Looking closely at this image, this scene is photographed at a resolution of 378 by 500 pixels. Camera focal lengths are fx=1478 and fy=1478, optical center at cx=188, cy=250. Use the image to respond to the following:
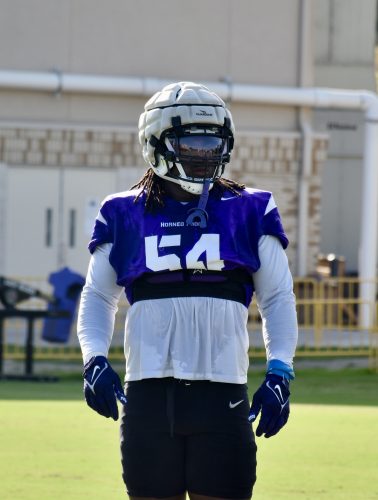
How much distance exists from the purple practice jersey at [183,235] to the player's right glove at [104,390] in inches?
10.7

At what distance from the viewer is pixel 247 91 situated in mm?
21375

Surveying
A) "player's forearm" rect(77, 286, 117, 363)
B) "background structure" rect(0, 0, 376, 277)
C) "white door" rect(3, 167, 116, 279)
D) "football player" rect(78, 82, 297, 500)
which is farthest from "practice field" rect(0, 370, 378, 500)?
"background structure" rect(0, 0, 376, 277)

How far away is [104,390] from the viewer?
4660 mm

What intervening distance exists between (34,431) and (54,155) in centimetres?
1119

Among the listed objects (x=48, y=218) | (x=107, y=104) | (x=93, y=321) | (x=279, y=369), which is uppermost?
(x=107, y=104)

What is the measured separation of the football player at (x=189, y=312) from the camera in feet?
15.0

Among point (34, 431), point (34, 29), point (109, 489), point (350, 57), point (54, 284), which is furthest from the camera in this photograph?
point (350, 57)

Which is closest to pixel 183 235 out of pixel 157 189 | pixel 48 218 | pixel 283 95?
pixel 157 189

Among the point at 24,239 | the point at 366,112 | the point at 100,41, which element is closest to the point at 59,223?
the point at 24,239

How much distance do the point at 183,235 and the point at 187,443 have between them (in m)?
0.65

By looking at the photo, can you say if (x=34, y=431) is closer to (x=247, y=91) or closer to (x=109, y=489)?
(x=109, y=489)

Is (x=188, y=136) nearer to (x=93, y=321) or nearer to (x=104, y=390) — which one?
(x=93, y=321)

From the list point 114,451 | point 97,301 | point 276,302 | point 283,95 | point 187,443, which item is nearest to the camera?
point 187,443

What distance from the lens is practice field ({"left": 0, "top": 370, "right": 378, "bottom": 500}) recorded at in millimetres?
8117
